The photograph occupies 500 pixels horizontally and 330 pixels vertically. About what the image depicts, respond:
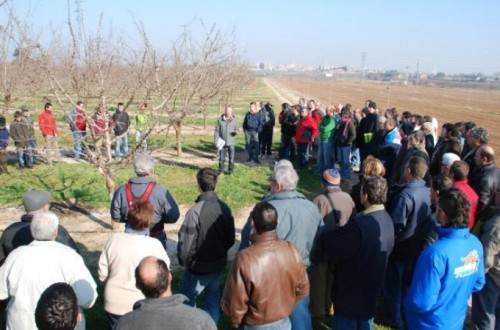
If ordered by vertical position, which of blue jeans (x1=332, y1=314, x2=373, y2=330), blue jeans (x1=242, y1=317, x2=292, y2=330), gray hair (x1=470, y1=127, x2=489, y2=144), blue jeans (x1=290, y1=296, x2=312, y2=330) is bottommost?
blue jeans (x1=332, y1=314, x2=373, y2=330)

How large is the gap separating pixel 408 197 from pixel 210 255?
208 centimetres

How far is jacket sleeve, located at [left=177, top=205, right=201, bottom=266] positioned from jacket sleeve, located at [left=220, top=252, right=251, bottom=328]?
1080mm

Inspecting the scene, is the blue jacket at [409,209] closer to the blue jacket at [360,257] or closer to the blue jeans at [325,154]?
the blue jacket at [360,257]

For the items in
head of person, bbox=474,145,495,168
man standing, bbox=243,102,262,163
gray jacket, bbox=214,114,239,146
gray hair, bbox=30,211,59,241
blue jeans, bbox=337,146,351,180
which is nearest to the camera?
gray hair, bbox=30,211,59,241

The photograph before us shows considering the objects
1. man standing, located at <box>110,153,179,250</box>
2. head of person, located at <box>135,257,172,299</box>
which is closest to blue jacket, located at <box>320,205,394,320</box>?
head of person, located at <box>135,257,172,299</box>

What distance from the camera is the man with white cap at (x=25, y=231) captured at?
372 centimetres

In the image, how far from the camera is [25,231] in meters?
3.73

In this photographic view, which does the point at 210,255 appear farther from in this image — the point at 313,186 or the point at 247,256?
the point at 313,186

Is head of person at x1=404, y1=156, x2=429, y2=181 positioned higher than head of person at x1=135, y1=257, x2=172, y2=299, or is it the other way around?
head of person at x1=404, y1=156, x2=429, y2=181

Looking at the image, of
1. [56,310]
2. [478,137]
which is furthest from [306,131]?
[56,310]

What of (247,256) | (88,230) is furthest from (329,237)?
(88,230)

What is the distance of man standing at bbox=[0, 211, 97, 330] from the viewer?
3018 mm

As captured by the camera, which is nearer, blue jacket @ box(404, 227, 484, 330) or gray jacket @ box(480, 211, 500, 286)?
blue jacket @ box(404, 227, 484, 330)

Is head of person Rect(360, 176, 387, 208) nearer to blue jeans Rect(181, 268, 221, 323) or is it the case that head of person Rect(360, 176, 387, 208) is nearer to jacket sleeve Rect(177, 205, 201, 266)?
jacket sleeve Rect(177, 205, 201, 266)
